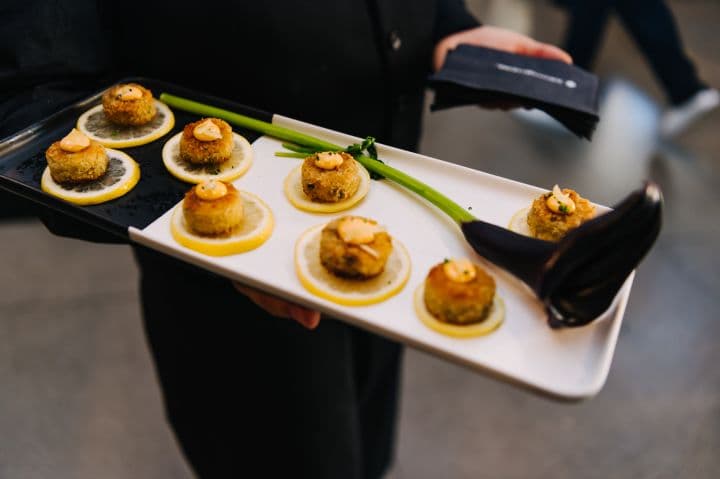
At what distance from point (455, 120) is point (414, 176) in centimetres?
301

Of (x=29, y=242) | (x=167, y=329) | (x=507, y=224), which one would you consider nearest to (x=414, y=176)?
(x=507, y=224)

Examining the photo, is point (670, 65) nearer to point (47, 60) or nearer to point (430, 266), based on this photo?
point (430, 266)

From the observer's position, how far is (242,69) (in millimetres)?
1499

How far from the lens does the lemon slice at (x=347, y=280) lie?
3.66 feet

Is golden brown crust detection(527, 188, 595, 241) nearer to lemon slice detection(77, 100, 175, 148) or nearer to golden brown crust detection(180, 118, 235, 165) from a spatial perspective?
golden brown crust detection(180, 118, 235, 165)

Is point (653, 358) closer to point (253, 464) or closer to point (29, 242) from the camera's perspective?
point (253, 464)

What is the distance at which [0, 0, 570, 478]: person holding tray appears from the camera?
142cm

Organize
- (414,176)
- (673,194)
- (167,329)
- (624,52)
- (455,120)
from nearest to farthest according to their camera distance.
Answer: (414,176)
(167,329)
(673,194)
(455,120)
(624,52)

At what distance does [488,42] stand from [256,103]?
0.73 meters

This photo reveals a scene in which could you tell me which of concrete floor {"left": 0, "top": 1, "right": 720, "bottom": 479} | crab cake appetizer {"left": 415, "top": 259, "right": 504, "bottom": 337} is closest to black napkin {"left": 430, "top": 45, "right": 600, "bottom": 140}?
crab cake appetizer {"left": 415, "top": 259, "right": 504, "bottom": 337}

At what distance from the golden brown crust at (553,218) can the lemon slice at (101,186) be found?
2.94ft

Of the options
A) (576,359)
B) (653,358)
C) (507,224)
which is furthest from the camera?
(653,358)

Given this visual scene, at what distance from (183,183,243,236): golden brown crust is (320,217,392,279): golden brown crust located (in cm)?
19

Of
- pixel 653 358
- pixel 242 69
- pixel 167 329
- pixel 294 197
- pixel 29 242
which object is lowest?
pixel 29 242
